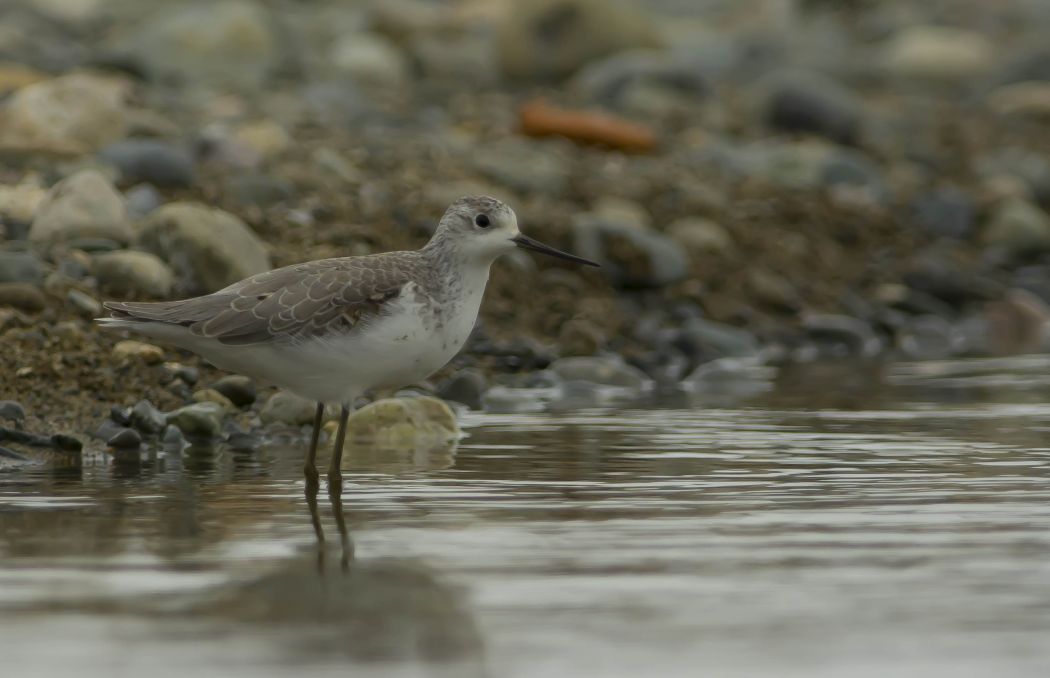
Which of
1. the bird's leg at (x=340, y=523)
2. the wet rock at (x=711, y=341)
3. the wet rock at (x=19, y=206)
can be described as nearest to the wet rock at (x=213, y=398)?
the bird's leg at (x=340, y=523)

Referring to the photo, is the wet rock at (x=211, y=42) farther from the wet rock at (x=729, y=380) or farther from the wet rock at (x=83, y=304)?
the wet rock at (x=83, y=304)

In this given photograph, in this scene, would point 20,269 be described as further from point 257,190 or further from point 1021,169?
point 1021,169

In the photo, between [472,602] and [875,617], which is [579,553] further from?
[875,617]

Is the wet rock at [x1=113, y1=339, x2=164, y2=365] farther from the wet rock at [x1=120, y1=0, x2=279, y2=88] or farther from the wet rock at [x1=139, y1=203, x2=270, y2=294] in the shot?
the wet rock at [x1=120, y1=0, x2=279, y2=88]

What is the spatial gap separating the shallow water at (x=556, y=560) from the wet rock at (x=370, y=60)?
49.5ft

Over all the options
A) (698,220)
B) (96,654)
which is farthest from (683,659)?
(698,220)

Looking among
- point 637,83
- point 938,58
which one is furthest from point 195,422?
point 938,58

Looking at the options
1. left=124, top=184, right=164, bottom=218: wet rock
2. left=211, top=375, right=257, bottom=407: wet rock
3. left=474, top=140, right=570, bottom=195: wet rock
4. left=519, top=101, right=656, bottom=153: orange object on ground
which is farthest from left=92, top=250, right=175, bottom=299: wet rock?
left=519, top=101, right=656, bottom=153: orange object on ground

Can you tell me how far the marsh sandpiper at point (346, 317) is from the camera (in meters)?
8.75

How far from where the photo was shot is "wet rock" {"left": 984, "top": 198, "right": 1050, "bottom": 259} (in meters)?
19.0

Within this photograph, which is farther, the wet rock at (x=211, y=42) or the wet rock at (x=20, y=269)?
the wet rock at (x=211, y=42)

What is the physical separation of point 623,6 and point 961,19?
43.6 ft

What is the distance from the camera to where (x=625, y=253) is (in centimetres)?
1543

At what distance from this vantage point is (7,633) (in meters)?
5.77
